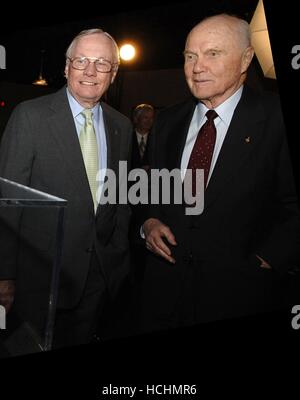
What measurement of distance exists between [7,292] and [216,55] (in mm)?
1079

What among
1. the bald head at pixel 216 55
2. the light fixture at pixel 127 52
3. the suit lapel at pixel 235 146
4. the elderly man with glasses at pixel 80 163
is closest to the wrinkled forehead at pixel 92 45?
the elderly man with glasses at pixel 80 163

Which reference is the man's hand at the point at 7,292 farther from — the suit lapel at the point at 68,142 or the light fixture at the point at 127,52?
the light fixture at the point at 127,52

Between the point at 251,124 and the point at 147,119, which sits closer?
the point at 251,124

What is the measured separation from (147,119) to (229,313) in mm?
1443

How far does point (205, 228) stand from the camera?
5.27ft

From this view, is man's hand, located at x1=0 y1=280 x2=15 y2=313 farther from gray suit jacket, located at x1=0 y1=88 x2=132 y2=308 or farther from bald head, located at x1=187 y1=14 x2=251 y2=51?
bald head, located at x1=187 y1=14 x2=251 y2=51

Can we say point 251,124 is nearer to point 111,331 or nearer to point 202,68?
point 202,68

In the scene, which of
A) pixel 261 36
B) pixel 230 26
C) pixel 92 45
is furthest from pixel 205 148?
pixel 261 36

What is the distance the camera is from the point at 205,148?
160 centimetres

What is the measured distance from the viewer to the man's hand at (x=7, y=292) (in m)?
1.32

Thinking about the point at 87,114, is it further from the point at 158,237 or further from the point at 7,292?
the point at 7,292

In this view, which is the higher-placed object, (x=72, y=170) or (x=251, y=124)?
(x=251, y=124)

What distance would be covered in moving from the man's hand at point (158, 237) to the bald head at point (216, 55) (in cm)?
51
